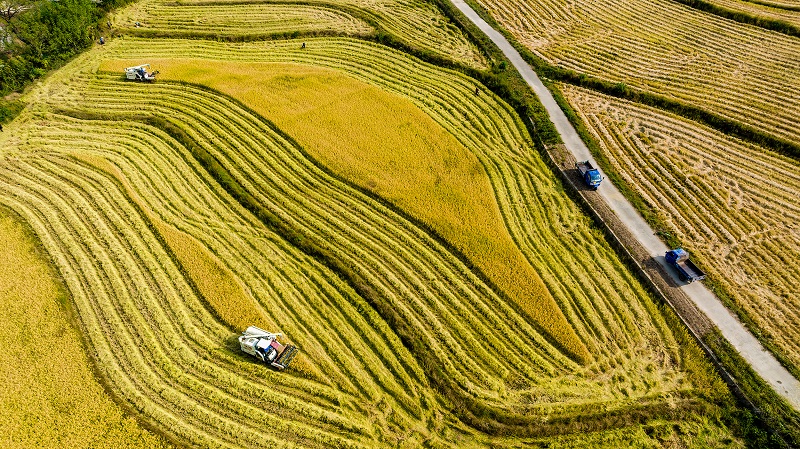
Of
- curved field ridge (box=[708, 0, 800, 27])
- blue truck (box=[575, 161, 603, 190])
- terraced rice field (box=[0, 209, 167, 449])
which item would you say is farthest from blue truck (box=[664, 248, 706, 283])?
curved field ridge (box=[708, 0, 800, 27])

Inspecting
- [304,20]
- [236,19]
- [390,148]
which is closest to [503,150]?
[390,148]

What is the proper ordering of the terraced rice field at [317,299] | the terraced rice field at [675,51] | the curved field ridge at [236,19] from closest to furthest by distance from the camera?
1. the terraced rice field at [317,299]
2. the terraced rice field at [675,51]
3. the curved field ridge at [236,19]

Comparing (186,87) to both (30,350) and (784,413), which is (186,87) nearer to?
(30,350)

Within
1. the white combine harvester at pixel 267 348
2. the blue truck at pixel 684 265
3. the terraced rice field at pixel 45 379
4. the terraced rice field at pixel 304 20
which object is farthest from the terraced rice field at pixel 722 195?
the terraced rice field at pixel 45 379

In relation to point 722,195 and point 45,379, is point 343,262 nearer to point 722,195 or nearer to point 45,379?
point 45,379

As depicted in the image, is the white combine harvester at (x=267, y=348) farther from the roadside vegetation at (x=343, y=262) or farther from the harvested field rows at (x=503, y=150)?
the harvested field rows at (x=503, y=150)

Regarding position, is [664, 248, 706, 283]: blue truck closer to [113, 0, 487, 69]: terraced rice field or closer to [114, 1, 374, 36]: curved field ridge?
[113, 0, 487, 69]: terraced rice field

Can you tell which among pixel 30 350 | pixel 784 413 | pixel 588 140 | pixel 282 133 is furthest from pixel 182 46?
pixel 784 413

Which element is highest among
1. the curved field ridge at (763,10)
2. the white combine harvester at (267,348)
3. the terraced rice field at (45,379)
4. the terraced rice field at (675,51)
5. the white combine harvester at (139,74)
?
the curved field ridge at (763,10)
